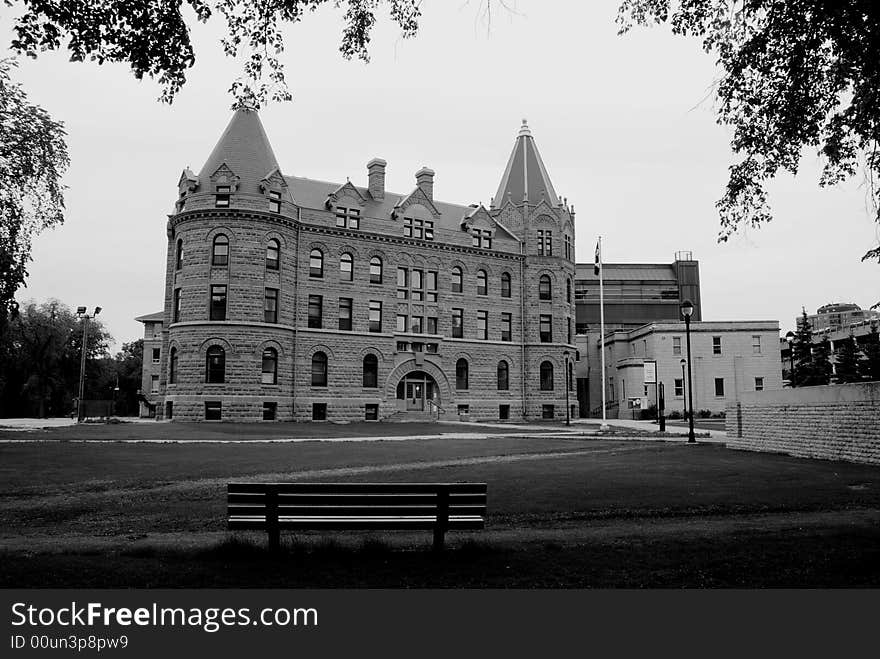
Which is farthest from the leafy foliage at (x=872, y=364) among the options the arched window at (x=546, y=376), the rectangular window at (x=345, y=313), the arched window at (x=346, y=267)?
the arched window at (x=346, y=267)

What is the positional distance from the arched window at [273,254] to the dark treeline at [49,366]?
93.6 feet

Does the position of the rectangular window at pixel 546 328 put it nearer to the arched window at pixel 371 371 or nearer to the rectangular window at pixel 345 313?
the arched window at pixel 371 371

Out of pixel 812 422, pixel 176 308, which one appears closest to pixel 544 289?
pixel 176 308

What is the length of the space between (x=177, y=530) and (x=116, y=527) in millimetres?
1037

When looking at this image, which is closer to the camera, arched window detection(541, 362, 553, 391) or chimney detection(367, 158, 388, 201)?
chimney detection(367, 158, 388, 201)

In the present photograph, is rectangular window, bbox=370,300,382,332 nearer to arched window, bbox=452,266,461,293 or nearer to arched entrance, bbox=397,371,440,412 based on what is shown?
arched entrance, bbox=397,371,440,412

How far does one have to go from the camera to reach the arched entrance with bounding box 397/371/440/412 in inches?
2164

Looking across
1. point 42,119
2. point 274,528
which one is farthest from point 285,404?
point 274,528

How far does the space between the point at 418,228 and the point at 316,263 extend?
31.0 feet

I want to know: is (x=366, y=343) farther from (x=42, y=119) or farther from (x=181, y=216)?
(x=42, y=119)

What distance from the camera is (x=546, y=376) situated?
60.8 meters

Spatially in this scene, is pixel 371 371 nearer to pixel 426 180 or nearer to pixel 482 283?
pixel 482 283

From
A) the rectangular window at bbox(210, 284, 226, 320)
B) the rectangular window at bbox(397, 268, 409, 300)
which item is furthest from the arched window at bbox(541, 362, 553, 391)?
the rectangular window at bbox(210, 284, 226, 320)

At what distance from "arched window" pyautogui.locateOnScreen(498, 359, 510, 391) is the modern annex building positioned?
14 centimetres
